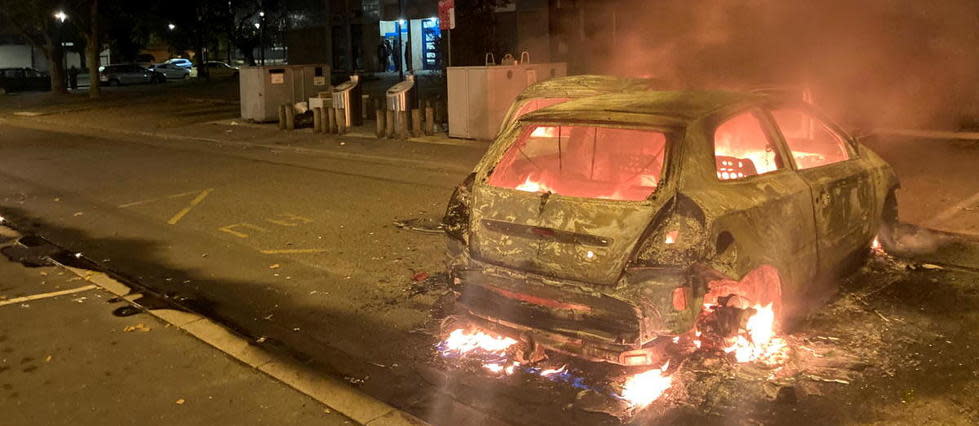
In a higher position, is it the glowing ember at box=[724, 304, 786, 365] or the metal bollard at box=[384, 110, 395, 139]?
the metal bollard at box=[384, 110, 395, 139]

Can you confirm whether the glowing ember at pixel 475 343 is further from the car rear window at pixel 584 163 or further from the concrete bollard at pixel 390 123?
the concrete bollard at pixel 390 123

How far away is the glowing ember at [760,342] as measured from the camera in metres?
4.65

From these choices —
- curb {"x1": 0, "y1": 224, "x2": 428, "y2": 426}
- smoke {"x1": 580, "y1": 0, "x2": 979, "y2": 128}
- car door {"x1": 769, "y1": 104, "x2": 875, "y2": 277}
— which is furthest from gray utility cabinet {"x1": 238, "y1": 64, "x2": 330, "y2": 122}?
car door {"x1": 769, "y1": 104, "x2": 875, "y2": 277}

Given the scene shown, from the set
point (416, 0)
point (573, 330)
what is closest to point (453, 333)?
point (573, 330)

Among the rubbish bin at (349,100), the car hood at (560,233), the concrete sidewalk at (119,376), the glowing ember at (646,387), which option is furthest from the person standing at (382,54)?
the glowing ember at (646,387)

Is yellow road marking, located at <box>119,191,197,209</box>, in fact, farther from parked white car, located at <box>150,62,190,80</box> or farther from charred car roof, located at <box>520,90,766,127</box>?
parked white car, located at <box>150,62,190,80</box>

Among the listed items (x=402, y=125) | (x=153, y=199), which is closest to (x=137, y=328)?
(x=153, y=199)

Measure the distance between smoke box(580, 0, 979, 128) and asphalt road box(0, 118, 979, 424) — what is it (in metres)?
6.66

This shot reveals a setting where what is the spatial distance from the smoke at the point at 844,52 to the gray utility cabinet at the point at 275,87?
797cm

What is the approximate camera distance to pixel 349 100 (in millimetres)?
18328

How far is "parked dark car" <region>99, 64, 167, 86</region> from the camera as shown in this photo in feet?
147

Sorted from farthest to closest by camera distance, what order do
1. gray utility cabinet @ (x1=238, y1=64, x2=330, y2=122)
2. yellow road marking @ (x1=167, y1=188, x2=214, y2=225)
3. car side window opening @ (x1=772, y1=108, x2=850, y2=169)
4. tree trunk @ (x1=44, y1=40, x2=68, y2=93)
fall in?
1. tree trunk @ (x1=44, y1=40, x2=68, y2=93)
2. gray utility cabinet @ (x1=238, y1=64, x2=330, y2=122)
3. yellow road marking @ (x1=167, y1=188, x2=214, y2=225)
4. car side window opening @ (x1=772, y1=108, x2=850, y2=169)

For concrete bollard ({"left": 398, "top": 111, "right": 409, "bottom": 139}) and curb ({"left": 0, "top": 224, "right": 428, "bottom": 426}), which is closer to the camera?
curb ({"left": 0, "top": 224, "right": 428, "bottom": 426})

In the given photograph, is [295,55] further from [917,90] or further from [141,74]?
[917,90]
